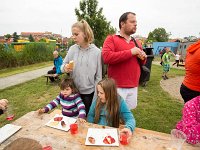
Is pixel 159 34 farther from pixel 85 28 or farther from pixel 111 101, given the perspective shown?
pixel 111 101

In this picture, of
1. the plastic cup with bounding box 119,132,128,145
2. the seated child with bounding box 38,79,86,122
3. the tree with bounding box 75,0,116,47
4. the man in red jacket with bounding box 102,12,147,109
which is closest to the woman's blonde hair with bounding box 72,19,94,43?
the man in red jacket with bounding box 102,12,147,109

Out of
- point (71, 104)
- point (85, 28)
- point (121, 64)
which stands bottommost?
point (71, 104)

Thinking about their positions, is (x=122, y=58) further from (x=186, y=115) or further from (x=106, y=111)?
(x=186, y=115)

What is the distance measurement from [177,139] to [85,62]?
A: 4.91ft

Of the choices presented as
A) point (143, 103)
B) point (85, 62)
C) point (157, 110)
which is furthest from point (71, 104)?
point (143, 103)

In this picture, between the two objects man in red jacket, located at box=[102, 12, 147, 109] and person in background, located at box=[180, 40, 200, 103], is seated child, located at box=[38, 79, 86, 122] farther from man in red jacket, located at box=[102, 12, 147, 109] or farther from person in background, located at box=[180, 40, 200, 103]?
person in background, located at box=[180, 40, 200, 103]

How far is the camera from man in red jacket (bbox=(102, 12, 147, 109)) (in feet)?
8.68

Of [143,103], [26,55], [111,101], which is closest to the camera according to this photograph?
[111,101]

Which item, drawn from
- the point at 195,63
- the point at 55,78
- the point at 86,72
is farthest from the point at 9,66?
the point at 195,63

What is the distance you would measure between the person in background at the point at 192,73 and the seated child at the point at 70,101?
1.50 metres

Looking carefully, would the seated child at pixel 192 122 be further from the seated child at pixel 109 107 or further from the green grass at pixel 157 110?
the green grass at pixel 157 110

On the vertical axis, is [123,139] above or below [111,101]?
below

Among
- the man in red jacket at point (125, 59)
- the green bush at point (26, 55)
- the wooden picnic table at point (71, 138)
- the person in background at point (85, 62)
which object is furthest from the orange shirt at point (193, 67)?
the green bush at point (26, 55)

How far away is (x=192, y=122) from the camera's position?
6.93 feet
